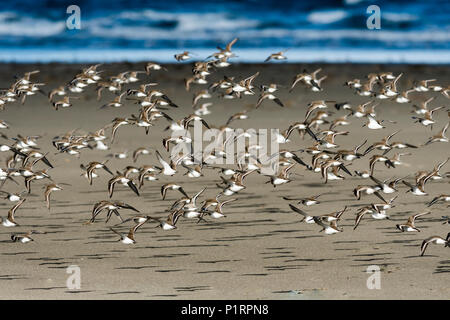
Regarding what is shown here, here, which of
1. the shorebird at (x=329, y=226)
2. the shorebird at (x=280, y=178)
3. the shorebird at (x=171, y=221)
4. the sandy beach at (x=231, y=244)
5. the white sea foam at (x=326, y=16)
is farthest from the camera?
the white sea foam at (x=326, y=16)

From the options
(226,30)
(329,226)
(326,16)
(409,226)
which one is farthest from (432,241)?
(326,16)

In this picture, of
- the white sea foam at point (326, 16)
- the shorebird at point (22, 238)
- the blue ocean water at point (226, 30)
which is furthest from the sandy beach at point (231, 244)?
the white sea foam at point (326, 16)

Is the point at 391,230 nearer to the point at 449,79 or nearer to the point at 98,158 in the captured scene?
the point at 98,158

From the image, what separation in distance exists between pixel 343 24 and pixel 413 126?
12.6m

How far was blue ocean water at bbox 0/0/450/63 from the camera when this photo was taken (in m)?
26.4

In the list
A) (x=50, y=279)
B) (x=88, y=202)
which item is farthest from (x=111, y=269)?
(x=88, y=202)

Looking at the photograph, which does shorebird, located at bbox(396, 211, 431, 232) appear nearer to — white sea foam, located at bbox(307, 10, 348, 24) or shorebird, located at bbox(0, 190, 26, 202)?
shorebird, located at bbox(0, 190, 26, 202)

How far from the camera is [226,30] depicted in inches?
1153

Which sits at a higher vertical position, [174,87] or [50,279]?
[174,87]

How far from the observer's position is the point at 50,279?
8.76 metres

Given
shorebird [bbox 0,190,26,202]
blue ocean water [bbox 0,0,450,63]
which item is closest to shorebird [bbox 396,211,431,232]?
A: shorebird [bbox 0,190,26,202]

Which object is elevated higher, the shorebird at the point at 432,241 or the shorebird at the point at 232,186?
the shorebird at the point at 232,186

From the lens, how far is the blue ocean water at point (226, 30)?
26422 millimetres

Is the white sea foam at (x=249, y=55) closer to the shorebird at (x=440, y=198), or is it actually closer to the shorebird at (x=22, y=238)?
the shorebird at (x=440, y=198)
